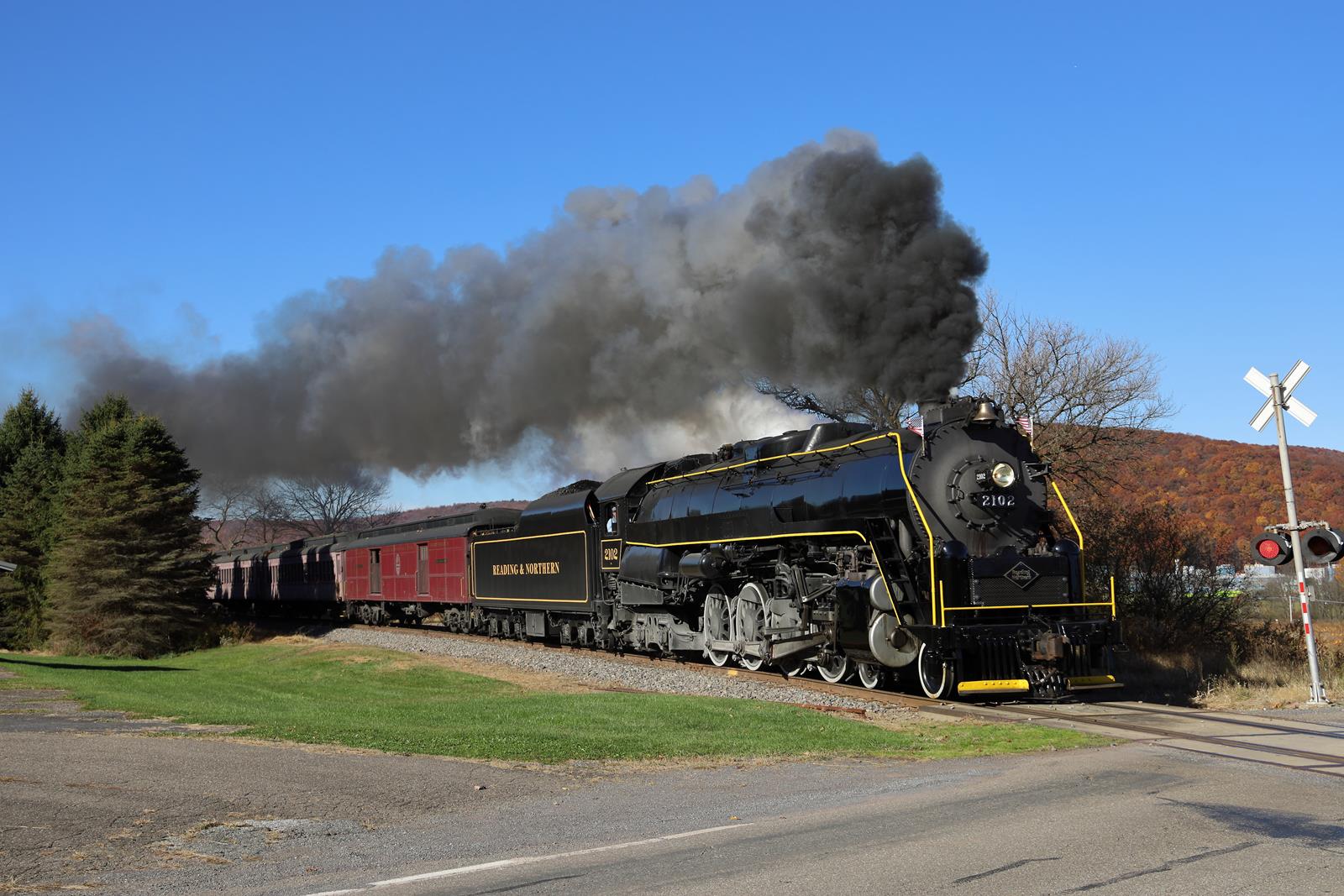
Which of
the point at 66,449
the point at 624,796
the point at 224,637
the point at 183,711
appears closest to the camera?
the point at 624,796

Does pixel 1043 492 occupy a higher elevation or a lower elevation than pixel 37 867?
higher

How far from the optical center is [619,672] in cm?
1919

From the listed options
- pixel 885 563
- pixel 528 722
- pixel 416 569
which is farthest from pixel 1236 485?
pixel 528 722

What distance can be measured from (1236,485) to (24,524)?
54.2 meters

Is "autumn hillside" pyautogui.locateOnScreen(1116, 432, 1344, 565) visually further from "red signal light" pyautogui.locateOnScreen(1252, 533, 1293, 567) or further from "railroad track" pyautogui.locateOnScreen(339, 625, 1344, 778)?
"railroad track" pyautogui.locateOnScreen(339, 625, 1344, 778)

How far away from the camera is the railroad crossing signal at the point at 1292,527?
44.6 ft

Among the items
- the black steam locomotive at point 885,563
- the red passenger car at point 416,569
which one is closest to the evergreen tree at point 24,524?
the red passenger car at point 416,569

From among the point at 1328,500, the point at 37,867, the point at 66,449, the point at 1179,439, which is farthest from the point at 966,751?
the point at 1179,439

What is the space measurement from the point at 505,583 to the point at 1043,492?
16377 mm

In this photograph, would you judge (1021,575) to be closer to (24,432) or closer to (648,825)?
(648,825)

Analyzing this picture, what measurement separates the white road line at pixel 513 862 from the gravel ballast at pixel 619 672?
6852 mm

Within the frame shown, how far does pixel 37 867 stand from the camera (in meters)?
5.73

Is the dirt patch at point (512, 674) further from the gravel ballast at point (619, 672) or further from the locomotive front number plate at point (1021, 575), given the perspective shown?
the locomotive front number plate at point (1021, 575)

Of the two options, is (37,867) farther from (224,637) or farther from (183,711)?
(224,637)
